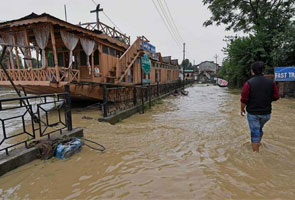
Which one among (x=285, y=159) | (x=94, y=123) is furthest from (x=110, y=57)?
(x=285, y=159)

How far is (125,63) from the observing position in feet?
34.5

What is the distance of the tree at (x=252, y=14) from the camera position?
14.0m

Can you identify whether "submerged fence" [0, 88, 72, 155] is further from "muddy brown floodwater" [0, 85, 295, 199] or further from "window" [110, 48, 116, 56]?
"window" [110, 48, 116, 56]

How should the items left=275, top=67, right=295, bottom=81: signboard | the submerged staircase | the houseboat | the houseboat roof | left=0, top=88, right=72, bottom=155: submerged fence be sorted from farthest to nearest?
left=275, top=67, right=295, bottom=81: signboard
the submerged staircase
the houseboat
the houseboat roof
left=0, top=88, right=72, bottom=155: submerged fence

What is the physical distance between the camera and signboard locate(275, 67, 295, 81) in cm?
1062

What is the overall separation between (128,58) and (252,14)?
17910 millimetres

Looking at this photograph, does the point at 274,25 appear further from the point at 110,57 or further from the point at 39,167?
the point at 39,167

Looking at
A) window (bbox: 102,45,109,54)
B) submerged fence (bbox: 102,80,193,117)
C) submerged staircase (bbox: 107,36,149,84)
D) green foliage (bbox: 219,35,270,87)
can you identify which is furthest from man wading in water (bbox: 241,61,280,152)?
green foliage (bbox: 219,35,270,87)

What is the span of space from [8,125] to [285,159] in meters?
8.45

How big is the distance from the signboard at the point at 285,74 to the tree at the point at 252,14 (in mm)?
4664

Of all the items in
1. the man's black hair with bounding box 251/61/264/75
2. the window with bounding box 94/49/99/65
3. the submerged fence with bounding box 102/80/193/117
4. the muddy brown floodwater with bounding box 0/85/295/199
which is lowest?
the muddy brown floodwater with bounding box 0/85/295/199

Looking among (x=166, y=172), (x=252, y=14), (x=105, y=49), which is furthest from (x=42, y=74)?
(x=252, y=14)

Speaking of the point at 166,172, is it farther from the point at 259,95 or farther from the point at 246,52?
the point at 246,52

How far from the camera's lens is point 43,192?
7.19 feet
